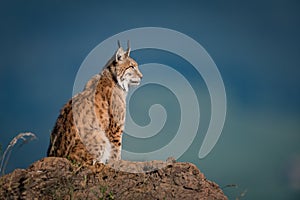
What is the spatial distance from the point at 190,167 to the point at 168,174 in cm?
49

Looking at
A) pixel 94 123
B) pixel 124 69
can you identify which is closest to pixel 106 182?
pixel 94 123

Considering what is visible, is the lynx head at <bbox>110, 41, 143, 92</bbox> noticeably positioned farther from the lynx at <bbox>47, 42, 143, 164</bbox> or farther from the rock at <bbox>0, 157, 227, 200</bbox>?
the rock at <bbox>0, 157, 227, 200</bbox>

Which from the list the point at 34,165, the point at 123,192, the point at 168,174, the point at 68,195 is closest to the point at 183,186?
the point at 168,174

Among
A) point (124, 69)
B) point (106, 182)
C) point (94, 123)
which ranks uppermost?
point (124, 69)

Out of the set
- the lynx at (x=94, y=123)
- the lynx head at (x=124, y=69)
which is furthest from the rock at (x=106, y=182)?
the lynx head at (x=124, y=69)

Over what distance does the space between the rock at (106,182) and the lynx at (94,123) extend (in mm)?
768

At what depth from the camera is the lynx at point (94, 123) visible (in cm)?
917

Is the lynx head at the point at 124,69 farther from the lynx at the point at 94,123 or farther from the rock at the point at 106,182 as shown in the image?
the rock at the point at 106,182

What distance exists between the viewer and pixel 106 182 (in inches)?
306

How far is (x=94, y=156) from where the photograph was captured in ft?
30.1

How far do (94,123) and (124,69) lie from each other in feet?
7.15

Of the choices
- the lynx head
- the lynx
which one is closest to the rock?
the lynx

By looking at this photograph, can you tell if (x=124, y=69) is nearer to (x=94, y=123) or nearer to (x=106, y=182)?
(x=94, y=123)

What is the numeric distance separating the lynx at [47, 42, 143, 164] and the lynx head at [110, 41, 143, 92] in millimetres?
28
